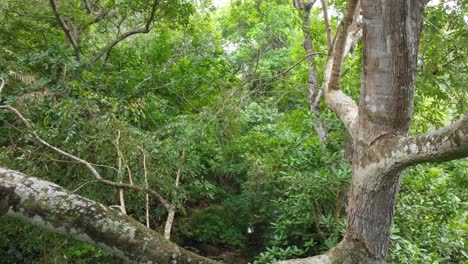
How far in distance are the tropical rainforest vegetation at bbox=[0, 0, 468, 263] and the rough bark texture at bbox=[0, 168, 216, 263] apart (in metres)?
0.63

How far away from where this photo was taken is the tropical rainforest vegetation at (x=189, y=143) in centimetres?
329

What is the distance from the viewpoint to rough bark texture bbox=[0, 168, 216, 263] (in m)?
1.62

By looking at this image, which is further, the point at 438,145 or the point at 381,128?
the point at 381,128

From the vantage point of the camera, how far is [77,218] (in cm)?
164

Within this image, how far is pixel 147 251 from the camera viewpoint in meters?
1.70

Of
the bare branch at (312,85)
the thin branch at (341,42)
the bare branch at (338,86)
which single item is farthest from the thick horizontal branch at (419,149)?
the bare branch at (312,85)

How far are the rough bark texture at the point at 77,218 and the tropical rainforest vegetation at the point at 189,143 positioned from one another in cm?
63

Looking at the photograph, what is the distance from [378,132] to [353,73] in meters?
3.01

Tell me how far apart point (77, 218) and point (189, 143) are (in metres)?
2.23

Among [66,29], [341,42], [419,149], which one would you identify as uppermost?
[66,29]

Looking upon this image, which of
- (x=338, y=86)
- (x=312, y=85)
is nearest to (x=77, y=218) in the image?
(x=338, y=86)

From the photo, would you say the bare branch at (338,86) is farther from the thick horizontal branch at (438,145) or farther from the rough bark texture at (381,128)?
the thick horizontal branch at (438,145)

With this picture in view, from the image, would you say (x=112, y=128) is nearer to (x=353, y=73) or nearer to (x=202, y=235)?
(x=202, y=235)

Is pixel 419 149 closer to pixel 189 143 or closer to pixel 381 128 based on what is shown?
pixel 381 128
